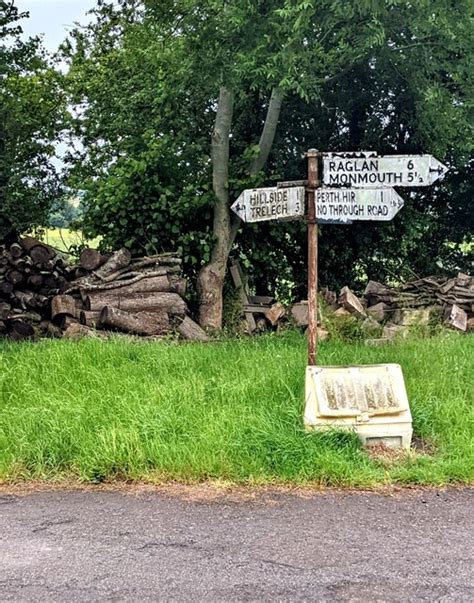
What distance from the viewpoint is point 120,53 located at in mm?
12359

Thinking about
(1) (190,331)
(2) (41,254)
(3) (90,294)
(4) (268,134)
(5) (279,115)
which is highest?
(5) (279,115)

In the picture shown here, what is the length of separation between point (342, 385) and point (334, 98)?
25.2 feet

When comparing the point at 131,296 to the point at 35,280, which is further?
the point at 35,280

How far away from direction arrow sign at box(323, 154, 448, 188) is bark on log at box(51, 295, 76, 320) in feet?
15.3

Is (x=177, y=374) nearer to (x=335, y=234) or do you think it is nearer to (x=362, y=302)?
(x=362, y=302)

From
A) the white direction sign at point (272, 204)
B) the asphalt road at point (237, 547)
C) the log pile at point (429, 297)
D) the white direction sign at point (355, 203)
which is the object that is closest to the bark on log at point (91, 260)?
the log pile at point (429, 297)

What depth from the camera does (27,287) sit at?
8.96m

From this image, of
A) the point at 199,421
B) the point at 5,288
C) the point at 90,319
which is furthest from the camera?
the point at 5,288

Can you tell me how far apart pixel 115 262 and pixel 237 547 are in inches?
246

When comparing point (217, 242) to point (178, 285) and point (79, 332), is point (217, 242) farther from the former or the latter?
point (79, 332)

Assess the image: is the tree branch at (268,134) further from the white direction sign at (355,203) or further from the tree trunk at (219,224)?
the white direction sign at (355,203)

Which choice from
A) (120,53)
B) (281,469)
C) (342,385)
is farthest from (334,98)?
(281,469)

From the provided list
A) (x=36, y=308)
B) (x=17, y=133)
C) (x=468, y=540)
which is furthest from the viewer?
(x=17, y=133)

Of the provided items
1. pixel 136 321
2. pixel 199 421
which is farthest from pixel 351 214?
pixel 136 321
